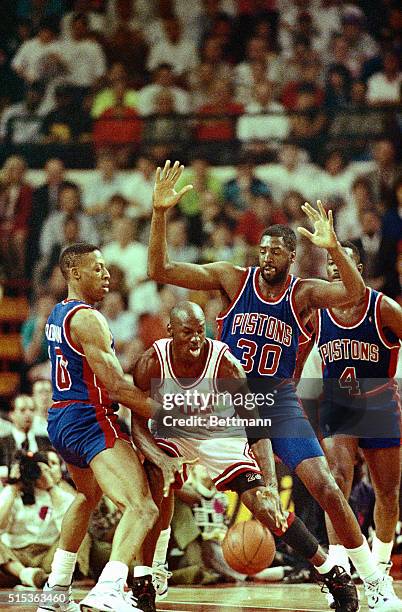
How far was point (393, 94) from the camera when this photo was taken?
10.2 meters

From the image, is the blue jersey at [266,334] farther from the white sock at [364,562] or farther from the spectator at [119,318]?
the spectator at [119,318]

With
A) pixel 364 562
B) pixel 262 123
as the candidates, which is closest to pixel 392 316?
pixel 364 562

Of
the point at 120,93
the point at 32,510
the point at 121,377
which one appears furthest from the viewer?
the point at 120,93

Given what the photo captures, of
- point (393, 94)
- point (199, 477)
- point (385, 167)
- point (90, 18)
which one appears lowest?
point (199, 477)

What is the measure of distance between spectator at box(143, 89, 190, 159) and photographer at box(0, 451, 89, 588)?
4453mm

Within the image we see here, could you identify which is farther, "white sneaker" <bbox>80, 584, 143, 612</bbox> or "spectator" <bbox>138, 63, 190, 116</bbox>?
"spectator" <bbox>138, 63, 190, 116</bbox>

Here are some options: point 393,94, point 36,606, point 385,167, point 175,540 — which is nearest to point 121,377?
point 36,606

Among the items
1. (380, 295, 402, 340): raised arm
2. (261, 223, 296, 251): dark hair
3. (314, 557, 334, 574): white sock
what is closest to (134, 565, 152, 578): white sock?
(314, 557, 334, 574): white sock

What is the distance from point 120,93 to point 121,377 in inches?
252

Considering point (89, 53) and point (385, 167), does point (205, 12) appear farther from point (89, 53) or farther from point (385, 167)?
point (385, 167)

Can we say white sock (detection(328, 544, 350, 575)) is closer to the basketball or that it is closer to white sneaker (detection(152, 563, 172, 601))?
the basketball

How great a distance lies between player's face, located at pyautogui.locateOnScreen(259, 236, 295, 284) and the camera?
18.3 feet

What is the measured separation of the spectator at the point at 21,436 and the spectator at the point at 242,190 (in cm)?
356

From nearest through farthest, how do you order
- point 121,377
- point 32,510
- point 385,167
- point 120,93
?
point 121,377 < point 32,510 < point 385,167 < point 120,93
